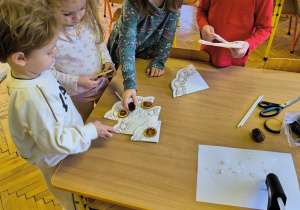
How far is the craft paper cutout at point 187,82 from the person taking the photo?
3.41 ft

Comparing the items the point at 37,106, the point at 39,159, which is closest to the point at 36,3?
the point at 37,106

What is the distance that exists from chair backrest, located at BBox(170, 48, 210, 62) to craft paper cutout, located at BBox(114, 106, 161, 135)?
1.32ft

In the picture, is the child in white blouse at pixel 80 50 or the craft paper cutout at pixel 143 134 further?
the child in white blouse at pixel 80 50

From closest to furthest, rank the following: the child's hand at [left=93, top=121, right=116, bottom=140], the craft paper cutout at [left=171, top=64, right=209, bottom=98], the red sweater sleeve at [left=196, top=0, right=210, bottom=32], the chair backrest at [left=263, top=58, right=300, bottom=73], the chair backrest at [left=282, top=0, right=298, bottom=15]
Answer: the child's hand at [left=93, top=121, right=116, bottom=140] → the craft paper cutout at [left=171, top=64, right=209, bottom=98] → the chair backrest at [left=263, top=58, right=300, bottom=73] → the red sweater sleeve at [left=196, top=0, right=210, bottom=32] → the chair backrest at [left=282, top=0, right=298, bottom=15]

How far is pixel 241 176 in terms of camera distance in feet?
2.48

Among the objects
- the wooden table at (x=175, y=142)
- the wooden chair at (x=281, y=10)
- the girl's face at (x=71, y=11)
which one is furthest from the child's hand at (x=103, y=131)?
the wooden chair at (x=281, y=10)

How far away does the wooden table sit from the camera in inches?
28.4

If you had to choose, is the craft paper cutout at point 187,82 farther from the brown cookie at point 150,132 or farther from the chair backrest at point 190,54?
the brown cookie at point 150,132

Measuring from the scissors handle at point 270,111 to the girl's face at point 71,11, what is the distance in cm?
78

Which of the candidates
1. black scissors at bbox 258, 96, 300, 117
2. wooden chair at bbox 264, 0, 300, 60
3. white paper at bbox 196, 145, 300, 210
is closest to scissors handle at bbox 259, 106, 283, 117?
black scissors at bbox 258, 96, 300, 117

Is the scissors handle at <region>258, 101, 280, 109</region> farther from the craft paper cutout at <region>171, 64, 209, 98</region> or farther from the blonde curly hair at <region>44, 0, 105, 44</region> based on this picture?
the blonde curly hair at <region>44, 0, 105, 44</region>

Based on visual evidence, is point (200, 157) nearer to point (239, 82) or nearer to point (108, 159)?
point (108, 159)

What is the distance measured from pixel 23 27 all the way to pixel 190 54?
0.80m

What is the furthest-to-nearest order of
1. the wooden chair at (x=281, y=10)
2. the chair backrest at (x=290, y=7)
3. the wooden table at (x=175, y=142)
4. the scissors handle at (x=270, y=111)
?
the chair backrest at (x=290, y=7), the wooden chair at (x=281, y=10), the scissors handle at (x=270, y=111), the wooden table at (x=175, y=142)
